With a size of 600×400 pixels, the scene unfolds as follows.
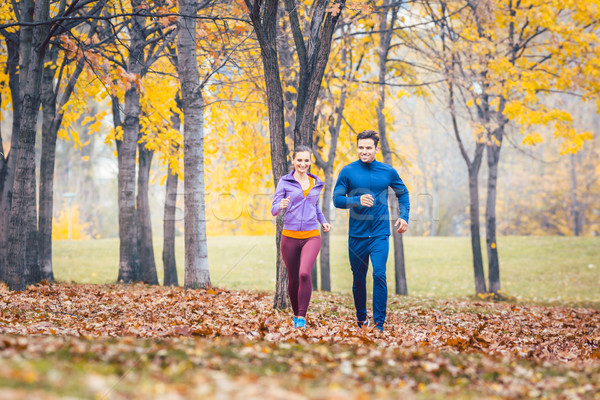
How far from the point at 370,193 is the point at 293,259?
1206 millimetres

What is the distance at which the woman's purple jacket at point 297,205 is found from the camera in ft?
19.9

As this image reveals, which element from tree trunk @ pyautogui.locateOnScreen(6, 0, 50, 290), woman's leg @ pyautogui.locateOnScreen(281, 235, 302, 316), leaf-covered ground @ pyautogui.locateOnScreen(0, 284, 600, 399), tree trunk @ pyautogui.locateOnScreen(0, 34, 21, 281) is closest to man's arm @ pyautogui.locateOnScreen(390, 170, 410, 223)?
woman's leg @ pyautogui.locateOnScreen(281, 235, 302, 316)

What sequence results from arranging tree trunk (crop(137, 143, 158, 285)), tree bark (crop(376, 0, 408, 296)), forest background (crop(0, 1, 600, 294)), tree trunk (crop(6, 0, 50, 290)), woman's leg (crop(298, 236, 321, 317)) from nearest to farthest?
woman's leg (crop(298, 236, 321, 317)) → tree trunk (crop(6, 0, 50, 290)) → forest background (crop(0, 1, 600, 294)) → tree bark (crop(376, 0, 408, 296)) → tree trunk (crop(137, 143, 158, 285))

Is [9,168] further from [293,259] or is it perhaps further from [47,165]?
[293,259]

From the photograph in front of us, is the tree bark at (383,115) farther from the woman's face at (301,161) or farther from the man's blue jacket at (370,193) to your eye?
the woman's face at (301,161)

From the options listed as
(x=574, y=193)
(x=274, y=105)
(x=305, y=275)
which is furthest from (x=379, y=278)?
(x=574, y=193)

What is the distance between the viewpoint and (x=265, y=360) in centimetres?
352

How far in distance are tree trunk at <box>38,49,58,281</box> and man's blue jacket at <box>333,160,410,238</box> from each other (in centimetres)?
782

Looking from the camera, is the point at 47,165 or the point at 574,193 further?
the point at 574,193

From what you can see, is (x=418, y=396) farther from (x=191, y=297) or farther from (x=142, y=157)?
(x=142, y=157)

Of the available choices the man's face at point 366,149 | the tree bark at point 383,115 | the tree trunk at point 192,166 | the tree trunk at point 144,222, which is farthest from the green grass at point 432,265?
the man's face at point 366,149

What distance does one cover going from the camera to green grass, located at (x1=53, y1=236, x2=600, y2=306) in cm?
2038

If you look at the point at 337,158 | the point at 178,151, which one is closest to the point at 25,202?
the point at 178,151

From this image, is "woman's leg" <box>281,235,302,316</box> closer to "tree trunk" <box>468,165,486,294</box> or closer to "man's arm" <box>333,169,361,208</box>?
"man's arm" <box>333,169,361,208</box>
